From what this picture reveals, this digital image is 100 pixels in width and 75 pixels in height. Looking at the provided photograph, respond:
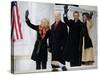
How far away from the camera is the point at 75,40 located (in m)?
2.02

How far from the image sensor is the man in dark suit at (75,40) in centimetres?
199

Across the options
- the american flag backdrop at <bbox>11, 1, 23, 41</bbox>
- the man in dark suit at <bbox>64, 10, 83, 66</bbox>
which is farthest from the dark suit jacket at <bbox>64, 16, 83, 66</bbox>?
the american flag backdrop at <bbox>11, 1, 23, 41</bbox>

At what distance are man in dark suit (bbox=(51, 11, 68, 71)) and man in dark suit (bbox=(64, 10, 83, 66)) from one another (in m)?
0.06

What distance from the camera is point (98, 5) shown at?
7.04 feet

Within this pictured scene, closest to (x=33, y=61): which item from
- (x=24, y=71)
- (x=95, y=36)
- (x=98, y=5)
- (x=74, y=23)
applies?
(x=24, y=71)

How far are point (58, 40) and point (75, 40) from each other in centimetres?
20

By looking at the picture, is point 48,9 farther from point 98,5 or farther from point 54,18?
point 98,5

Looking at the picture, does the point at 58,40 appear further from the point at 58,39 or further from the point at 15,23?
the point at 15,23

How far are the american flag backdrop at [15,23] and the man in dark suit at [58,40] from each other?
13.2 inches

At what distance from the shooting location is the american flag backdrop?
5.74 ft

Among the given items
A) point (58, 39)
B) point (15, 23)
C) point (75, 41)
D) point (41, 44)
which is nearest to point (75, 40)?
point (75, 41)

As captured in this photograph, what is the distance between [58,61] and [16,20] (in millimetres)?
571

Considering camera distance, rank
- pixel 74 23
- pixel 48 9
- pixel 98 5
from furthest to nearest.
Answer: pixel 98 5 < pixel 74 23 < pixel 48 9

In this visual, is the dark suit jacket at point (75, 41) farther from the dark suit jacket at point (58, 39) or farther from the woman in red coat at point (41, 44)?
the woman in red coat at point (41, 44)
